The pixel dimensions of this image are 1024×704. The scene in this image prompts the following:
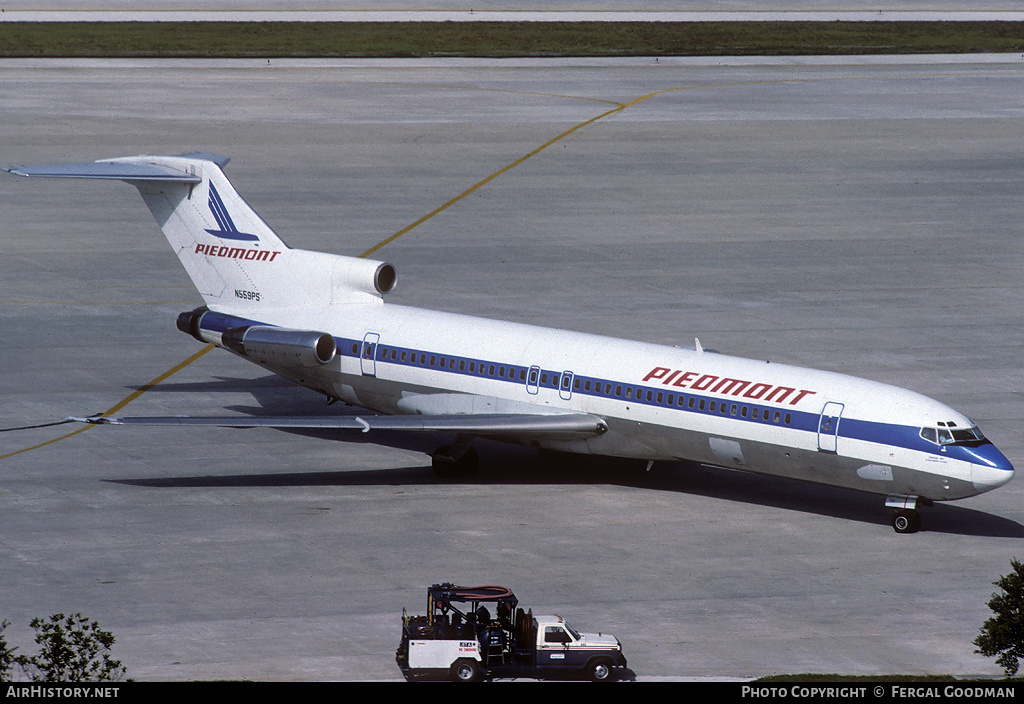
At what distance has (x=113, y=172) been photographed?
119 feet

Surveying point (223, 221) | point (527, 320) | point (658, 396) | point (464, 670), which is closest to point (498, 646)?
point (464, 670)

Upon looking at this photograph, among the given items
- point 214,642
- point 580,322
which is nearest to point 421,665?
point 214,642

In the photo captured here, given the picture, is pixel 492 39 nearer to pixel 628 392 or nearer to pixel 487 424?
pixel 487 424

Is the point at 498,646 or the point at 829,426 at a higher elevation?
the point at 829,426

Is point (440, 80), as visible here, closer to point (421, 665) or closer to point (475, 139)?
point (475, 139)

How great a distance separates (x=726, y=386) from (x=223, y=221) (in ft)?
42.4

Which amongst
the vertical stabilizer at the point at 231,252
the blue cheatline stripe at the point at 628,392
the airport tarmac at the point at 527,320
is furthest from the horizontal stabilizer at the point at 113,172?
the airport tarmac at the point at 527,320

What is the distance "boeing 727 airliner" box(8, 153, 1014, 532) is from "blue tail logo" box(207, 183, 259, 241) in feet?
0.11

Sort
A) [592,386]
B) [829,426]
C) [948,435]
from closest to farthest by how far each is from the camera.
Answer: [948,435]
[829,426]
[592,386]

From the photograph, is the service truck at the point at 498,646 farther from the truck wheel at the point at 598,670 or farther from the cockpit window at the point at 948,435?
the cockpit window at the point at 948,435

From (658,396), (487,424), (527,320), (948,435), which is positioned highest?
(527,320)

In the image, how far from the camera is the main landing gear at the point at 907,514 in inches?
1187

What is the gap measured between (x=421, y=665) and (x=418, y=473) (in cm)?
1184

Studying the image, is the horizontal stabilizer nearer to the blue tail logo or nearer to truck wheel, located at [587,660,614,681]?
the blue tail logo
